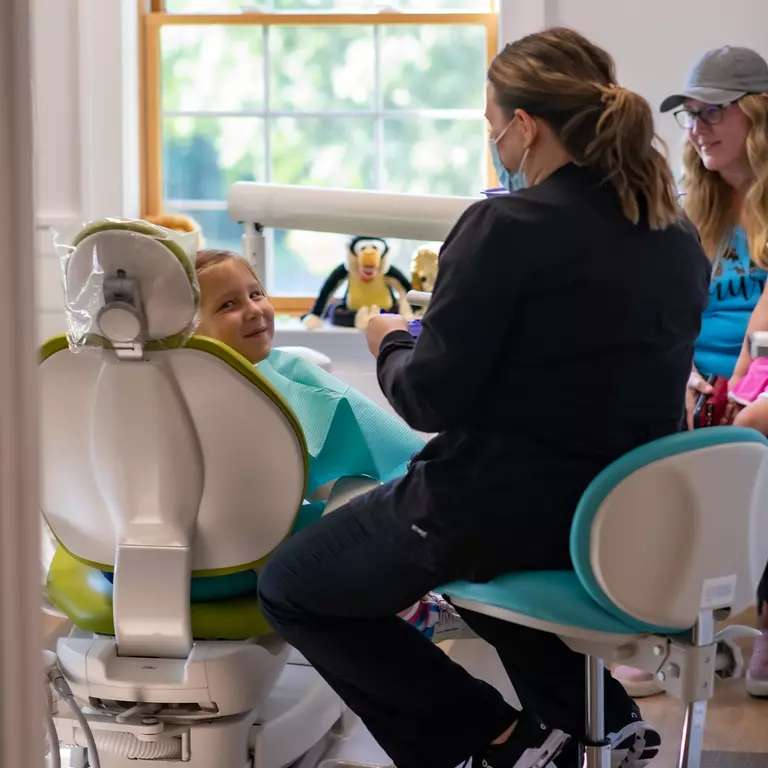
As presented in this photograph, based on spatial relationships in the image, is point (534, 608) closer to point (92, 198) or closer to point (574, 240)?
point (574, 240)

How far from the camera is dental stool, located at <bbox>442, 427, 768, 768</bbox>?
4.06ft

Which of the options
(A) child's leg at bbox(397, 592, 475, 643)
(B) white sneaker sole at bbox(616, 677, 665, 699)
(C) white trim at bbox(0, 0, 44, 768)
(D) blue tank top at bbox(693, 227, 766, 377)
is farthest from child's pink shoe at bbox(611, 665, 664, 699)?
(C) white trim at bbox(0, 0, 44, 768)

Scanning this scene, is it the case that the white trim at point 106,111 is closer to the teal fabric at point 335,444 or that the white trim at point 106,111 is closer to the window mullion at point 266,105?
the window mullion at point 266,105

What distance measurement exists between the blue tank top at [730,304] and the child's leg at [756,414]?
0.90 feet

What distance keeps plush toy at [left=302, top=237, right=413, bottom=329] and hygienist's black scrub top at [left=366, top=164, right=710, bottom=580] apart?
1759 millimetres

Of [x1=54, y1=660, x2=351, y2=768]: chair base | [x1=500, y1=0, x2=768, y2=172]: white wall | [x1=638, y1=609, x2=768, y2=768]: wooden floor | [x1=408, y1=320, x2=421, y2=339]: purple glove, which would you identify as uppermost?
[x1=500, y1=0, x2=768, y2=172]: white wall

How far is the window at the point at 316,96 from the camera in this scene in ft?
10.9

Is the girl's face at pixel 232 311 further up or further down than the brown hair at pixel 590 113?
further down

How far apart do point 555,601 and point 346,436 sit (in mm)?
498

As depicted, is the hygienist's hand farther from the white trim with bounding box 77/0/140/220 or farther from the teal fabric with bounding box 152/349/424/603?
the white trim with bounding box 77/0/140/220

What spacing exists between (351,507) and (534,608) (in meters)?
0.29

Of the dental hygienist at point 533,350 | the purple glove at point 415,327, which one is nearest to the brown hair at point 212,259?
the purple glove at point 415,327

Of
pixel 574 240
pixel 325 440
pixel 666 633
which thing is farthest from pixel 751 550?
pixel 325 440

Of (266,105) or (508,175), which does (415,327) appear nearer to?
(508,175)
